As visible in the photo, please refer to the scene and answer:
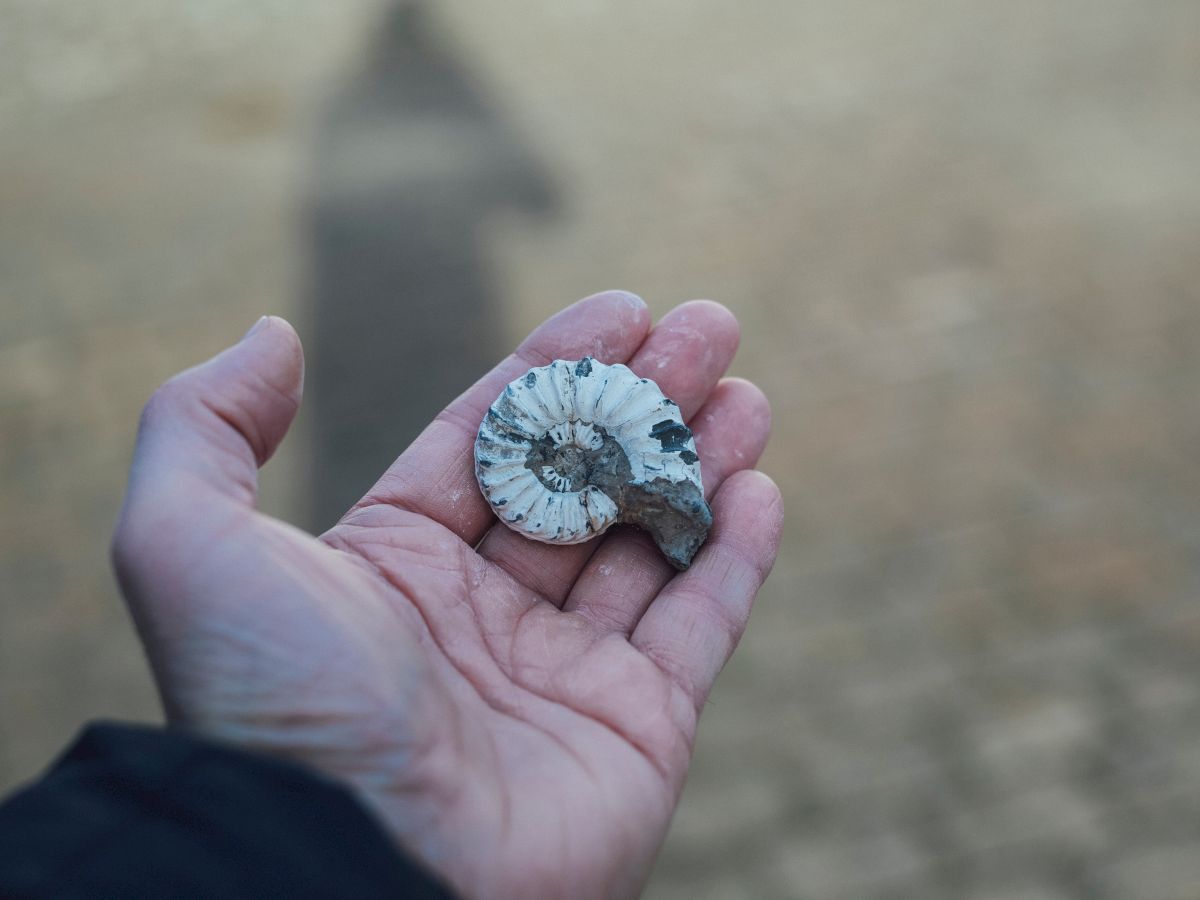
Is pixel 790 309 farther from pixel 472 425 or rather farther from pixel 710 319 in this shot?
pixel 472 425

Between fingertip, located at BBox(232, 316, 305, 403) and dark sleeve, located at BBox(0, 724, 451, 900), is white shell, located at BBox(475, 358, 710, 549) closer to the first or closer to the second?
fingertip, located at BBox(232, 316, 305, 403)

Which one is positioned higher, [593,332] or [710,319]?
[710,319]

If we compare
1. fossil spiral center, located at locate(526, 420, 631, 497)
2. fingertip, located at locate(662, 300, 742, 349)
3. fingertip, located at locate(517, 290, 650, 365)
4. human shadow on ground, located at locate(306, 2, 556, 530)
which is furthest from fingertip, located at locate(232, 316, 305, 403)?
human shadow on ground, located at locate(306, 2, 556, 530)

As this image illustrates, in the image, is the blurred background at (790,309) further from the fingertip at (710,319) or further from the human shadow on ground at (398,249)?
the fingertip at (710,319)

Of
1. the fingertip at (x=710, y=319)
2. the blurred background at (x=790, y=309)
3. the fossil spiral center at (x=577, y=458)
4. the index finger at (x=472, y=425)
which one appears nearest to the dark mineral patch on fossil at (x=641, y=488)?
the fossil spiral center at (x=577, y=458)

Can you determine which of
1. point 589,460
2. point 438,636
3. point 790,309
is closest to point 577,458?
point 589,460

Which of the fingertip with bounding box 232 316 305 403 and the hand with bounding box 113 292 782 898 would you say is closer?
the hand with bounding box 113 292 782 898

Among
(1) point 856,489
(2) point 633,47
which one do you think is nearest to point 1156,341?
(1) point 856,489
